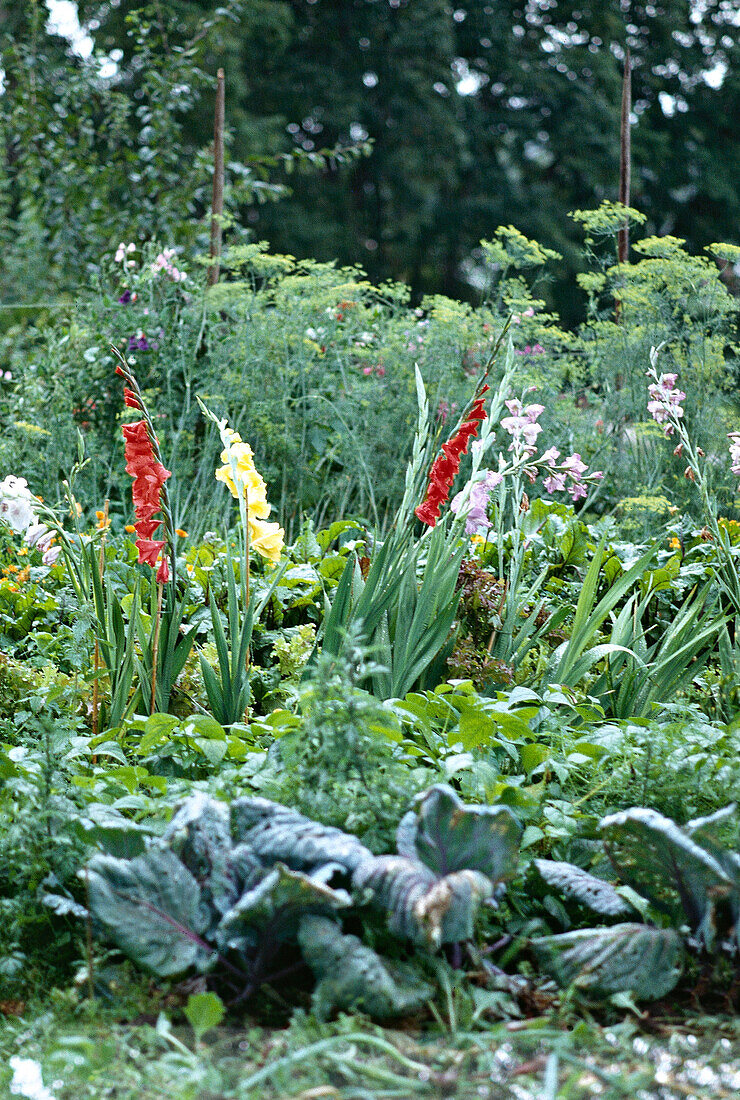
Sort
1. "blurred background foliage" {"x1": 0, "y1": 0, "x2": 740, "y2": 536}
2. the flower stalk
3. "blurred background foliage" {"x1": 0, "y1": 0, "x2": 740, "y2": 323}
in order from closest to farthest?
the flower stalk
"blurred background foliage" {"x1": 0, "y1": 0, "x2": 740, "y2": 536}
"blurred background foliage" {"x1": 0, "y1": 0, "x2": 740, "y2": 323}

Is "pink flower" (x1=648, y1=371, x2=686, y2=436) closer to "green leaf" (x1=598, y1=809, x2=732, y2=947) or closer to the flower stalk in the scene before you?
the flower stalk

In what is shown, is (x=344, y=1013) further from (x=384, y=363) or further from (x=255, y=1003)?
(x=384, y=363)

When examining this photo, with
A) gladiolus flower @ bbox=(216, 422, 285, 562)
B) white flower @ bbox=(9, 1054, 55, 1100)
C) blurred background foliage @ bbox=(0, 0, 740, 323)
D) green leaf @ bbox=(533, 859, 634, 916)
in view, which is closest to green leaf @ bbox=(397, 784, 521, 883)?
green leaf @ bbox=(533, 859, 634, 916)

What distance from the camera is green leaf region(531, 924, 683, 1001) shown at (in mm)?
1408

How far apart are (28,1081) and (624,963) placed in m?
0.83

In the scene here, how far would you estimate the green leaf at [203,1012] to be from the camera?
49.9 inches

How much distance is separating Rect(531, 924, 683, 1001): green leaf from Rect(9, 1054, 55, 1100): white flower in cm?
73

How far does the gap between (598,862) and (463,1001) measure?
1.29 feet

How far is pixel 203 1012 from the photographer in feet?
4.17

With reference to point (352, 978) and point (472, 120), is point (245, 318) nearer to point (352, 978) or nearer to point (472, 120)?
point (352, 978)

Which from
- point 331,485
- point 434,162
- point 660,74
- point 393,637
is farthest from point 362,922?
point 660,74

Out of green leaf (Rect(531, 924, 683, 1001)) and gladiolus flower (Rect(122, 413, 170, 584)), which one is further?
gladiolus flower (Rect(122, 413, 170, 584))

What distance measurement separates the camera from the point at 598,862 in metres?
1.67

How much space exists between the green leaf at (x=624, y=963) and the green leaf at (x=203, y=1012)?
51 centimetres
